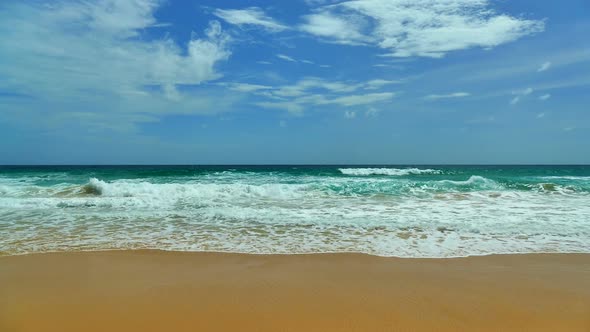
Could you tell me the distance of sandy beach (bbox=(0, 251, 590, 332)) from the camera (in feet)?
9.91

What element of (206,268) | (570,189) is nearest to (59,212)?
(206,268)

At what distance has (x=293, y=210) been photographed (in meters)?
9.44

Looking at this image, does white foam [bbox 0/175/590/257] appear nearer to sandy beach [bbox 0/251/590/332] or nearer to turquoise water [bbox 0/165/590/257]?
turquoise water [bbox 0/165/590/257]

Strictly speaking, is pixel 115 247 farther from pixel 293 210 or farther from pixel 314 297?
pixel 293 210

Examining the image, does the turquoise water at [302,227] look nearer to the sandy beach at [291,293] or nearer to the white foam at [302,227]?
the white foam at [302,227]

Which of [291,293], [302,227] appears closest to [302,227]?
[302,227]

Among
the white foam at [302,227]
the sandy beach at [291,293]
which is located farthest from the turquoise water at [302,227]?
the sandy beach at [291,293]

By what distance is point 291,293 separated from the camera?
3.66 metres

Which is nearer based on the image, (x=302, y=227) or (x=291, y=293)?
(x=291, y=293)

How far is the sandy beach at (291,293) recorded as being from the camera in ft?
9.91

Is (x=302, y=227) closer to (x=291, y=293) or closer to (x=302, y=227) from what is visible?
(x=302, y=227)

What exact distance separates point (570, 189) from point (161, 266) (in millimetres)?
18420

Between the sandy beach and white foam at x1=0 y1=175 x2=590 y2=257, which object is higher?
white foam at x1=0 y1=175 x2=590 y2=257

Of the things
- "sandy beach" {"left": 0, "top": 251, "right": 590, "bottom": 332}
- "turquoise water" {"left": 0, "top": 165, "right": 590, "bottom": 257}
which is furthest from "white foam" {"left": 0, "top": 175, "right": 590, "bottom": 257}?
"sandy beach" {"left": 0, "top": 251, "right": 590, "bottom": 332}
